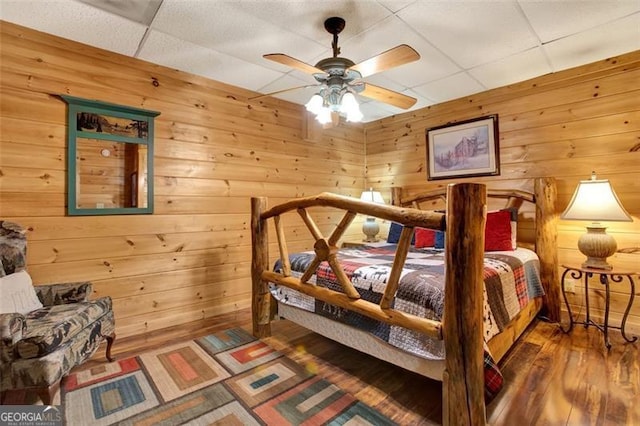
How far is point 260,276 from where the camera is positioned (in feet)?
8.69

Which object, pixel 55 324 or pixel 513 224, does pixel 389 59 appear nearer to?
pixel 513 224

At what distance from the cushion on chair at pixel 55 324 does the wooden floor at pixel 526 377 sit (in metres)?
0.51

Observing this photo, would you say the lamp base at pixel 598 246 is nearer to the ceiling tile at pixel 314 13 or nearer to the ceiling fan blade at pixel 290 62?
the ceiling tile at pixel 314 13

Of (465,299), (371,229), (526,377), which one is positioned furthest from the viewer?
(371,229)

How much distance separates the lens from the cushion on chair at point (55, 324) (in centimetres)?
157

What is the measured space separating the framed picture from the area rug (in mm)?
2889

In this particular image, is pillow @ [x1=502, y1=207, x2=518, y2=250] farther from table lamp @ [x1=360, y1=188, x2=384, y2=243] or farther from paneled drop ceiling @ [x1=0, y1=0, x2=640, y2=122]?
table lamp @ [x1=360, y1=188, x2=384, y2=243]

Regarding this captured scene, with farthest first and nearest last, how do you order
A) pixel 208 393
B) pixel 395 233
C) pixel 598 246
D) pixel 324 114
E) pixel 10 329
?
pixel 395 233 < pixel 598 246 < pixel 324 114 < pixel 208 393 < pixel 10 329

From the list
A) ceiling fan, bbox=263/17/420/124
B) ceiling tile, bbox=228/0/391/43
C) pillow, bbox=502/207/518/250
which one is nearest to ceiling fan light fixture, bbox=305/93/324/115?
ceiling fan, bbox=263/17/420/124

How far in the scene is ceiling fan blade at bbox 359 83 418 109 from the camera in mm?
2411

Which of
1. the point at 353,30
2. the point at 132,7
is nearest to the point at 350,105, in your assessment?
the point at 353,30

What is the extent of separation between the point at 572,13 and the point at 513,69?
857mm

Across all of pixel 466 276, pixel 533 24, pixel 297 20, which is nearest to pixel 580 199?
pixel 533 24

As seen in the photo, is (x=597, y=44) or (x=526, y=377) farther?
(x=597, y=44)
